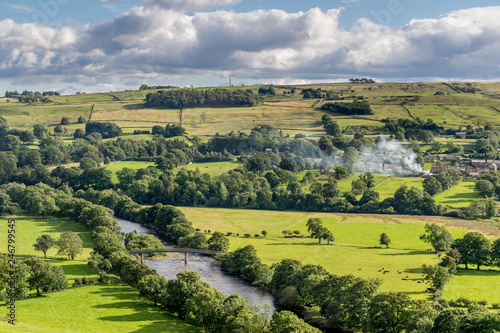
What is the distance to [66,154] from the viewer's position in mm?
195375

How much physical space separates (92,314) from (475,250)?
2556 inches

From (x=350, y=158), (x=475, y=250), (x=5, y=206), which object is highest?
(x=350, y=158)

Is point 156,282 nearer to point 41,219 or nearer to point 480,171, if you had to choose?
point 41,219

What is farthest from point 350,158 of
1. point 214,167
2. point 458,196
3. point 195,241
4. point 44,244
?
point 44,244

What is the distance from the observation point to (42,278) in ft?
239

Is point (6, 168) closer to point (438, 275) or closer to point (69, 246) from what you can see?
point (69, 246)

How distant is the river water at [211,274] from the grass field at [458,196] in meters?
69.0

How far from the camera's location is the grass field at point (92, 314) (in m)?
61.1

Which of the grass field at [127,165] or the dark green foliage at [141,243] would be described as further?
the grass field at [127,165]

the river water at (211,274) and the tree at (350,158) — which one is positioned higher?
the tree at (350,158)

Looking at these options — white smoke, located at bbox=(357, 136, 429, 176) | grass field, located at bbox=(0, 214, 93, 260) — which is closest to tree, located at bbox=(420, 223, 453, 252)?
grass field, located at bbox=(0, 214, 93, 260)

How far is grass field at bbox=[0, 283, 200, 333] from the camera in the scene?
200 ft

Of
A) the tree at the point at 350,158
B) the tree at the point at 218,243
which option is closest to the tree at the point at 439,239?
the tree at the point at 218,243

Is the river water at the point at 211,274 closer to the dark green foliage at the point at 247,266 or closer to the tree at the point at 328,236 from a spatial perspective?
the dark green foliage at the point at 247,266
